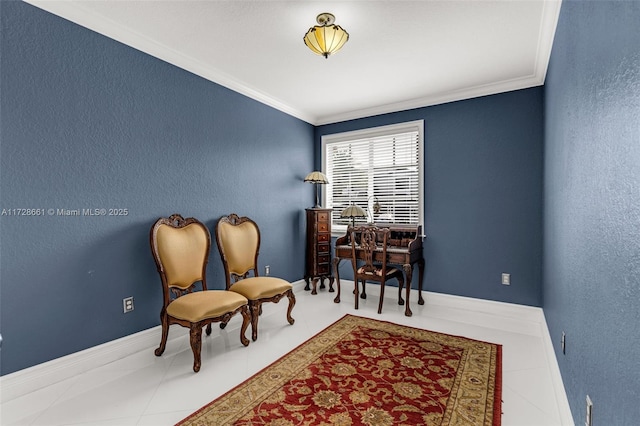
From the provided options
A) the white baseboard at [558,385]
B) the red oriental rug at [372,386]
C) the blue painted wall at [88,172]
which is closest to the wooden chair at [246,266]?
the blue painted wall at [88,172]

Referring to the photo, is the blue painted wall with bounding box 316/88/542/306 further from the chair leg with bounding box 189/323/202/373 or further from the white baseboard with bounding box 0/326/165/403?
the white baseboard with bounding box 0/326/165/403

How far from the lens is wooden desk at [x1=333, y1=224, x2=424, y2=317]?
3803 mm

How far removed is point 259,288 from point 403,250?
1.82 meters

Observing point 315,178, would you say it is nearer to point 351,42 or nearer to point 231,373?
point 351,42

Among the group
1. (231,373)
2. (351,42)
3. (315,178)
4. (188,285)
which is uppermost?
(351,42)

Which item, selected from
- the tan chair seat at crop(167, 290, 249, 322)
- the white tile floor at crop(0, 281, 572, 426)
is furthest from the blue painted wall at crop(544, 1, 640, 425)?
the tan chair seat at crop(167, 290, 249, 322)

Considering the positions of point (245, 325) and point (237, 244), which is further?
point (237, 244)

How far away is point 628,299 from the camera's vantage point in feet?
3.04

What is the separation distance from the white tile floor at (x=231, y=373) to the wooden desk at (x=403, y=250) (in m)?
0.47

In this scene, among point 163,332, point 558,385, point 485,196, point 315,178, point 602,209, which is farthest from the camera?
point 315,178

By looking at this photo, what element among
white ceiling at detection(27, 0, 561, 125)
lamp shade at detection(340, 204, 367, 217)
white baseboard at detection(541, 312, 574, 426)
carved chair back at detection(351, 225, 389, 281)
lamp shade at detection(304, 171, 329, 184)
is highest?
white ceiling at detection(27, 0, 561, 125)

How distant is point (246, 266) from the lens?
3561mm

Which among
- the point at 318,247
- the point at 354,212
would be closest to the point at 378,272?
the point at 354,212

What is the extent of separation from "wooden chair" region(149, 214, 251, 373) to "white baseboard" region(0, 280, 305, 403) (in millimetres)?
192
